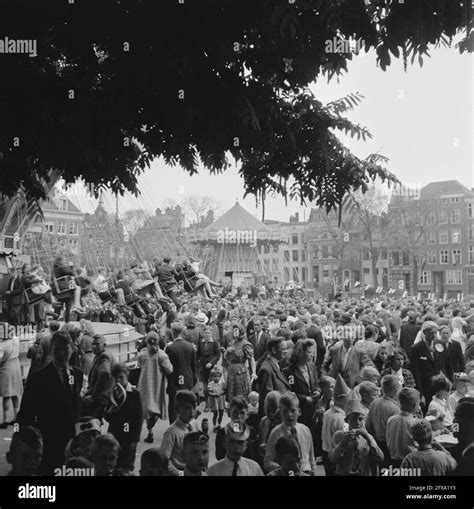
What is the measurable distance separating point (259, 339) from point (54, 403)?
5528mm

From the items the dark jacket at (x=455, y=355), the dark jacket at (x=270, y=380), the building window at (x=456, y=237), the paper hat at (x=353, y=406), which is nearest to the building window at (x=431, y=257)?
the building window at (x=456, y=237)

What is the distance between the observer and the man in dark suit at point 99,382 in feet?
23.7

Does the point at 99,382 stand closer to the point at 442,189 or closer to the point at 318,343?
the point at 318,343

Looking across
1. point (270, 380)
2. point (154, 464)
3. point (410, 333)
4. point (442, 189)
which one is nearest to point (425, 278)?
point (410, 333)

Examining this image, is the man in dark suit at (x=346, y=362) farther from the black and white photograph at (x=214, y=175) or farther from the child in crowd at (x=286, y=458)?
the child in crowd at (x=286, y=458)

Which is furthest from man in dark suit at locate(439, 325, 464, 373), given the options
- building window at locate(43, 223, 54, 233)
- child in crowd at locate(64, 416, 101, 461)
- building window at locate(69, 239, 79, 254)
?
building window at locate(43, 223, 54, 233)

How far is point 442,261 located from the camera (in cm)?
1230

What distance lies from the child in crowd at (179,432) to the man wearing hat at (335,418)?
1.34m

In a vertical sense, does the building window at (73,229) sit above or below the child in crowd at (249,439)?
above

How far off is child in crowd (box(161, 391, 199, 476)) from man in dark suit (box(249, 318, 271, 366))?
4959mm

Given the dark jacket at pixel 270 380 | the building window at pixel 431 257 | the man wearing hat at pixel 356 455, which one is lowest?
the man wearing hat at pixel 356 455

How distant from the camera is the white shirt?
5.24 metres

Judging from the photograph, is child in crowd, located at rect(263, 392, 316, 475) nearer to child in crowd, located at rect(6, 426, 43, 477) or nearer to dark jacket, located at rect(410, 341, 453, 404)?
child in crowd, located at rect(6, 426, 43, 477)

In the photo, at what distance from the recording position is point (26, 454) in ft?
18.5
